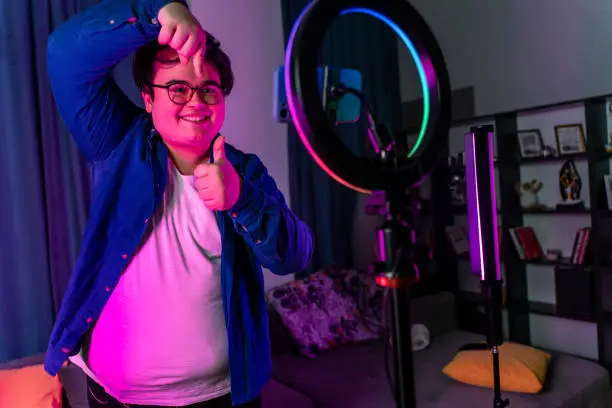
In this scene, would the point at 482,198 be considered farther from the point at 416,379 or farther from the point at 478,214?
the point at 416,379

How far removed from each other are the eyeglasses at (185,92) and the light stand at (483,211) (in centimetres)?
56

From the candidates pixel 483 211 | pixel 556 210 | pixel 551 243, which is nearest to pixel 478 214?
pixel 483 211

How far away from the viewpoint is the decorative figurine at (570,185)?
266 cm

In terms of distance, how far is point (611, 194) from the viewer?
242 cm

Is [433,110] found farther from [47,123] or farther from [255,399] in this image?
[47,123]

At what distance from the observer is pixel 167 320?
84 cm

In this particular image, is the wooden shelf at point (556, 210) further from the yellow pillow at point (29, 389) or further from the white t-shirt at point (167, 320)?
the yellow pillow at point (29, 389)

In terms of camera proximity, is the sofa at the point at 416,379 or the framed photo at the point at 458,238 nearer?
the sofa at the point at 416,379

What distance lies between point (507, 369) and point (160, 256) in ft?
5.83

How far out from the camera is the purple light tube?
1.03m

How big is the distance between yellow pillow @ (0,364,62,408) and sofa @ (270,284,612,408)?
96 cm

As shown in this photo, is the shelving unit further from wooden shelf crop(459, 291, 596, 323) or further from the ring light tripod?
the ring light tripod

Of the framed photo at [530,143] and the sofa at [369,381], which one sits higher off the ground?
the framed photo at [530,143]

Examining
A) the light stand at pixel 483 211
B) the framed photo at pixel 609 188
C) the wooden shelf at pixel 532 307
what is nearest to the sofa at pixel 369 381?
the wooden shelf at pixel 532 307
